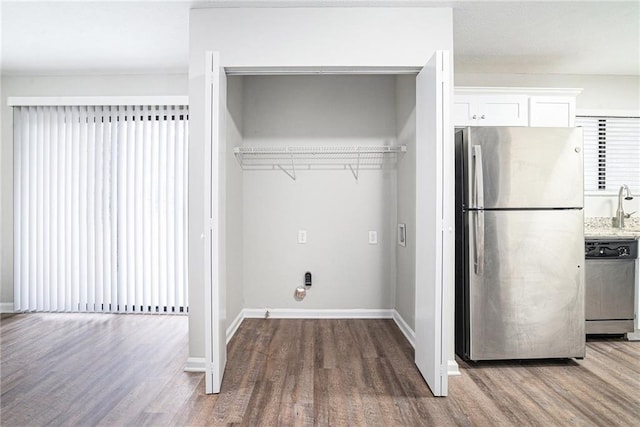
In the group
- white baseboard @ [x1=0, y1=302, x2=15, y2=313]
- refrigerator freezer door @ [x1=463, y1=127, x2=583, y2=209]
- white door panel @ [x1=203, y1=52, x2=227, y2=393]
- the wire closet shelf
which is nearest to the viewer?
white door panel @ [x1=203, y1=52, x2=227, y2=393]

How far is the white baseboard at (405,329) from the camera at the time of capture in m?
3.02

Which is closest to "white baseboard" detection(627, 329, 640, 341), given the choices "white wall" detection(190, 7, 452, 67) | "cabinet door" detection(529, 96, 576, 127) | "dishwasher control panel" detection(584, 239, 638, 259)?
"dishwasher control panel" detection(584, 239, 638, 259)

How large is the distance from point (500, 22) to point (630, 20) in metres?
1.01

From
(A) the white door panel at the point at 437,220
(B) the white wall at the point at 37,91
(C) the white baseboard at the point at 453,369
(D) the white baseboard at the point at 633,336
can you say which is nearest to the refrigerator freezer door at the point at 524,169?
(A) the white door panel at the point at 437,220

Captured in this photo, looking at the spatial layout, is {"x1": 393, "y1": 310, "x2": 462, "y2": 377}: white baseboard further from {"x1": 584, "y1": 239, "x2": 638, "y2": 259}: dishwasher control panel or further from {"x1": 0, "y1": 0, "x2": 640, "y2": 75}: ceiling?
{"x1": 0, "y1": 0, "x2": 640, "y2": 75}: ceiling

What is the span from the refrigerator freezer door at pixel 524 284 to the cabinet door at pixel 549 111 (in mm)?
896

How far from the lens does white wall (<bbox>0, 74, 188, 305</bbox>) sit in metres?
3.92

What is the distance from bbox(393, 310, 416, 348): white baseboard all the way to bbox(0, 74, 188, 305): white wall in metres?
3.27

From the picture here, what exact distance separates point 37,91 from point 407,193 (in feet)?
13.7

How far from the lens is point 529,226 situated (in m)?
2.64

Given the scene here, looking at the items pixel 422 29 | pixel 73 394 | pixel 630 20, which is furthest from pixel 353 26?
pixel 73 394

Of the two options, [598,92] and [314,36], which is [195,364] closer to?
[314,36]

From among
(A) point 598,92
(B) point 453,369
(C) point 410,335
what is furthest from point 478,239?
(A) point 598,92

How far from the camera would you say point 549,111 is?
310 centimetres
